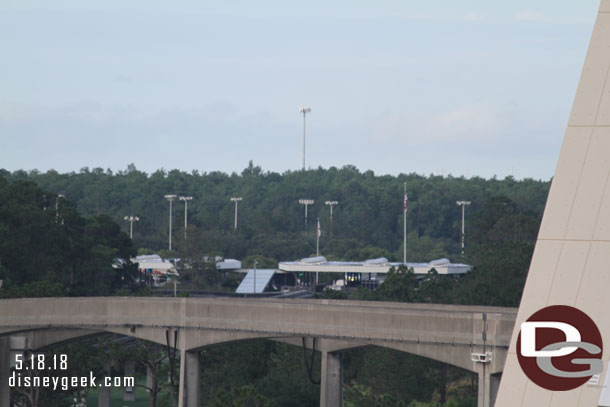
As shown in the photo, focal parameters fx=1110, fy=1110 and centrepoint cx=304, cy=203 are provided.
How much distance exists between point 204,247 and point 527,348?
6214 inches

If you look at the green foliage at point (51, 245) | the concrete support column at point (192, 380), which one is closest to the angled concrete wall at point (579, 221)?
the concrete support column at point (192, 380)

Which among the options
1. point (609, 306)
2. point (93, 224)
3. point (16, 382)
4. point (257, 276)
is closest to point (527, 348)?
point (609, 306)

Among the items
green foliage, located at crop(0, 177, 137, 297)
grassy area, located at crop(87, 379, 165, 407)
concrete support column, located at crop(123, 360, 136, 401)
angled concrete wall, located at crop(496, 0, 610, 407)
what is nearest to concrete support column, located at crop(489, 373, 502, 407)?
angled concrete wall, located at crop(496, 0, 610, 407)

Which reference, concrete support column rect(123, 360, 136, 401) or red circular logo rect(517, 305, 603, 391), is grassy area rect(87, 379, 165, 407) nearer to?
concrete support column rect(123, 360, 136, 401)

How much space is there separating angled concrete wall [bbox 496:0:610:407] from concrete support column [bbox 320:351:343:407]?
32.8 meters

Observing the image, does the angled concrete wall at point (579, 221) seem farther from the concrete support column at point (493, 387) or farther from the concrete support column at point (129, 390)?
the concrete support column at point (129, 390)

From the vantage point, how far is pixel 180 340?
48312mm

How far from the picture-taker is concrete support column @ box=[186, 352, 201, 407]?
159ft

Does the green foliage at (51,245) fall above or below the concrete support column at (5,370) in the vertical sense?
above

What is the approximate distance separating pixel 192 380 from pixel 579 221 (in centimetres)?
3445

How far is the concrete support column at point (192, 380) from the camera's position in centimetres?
4841

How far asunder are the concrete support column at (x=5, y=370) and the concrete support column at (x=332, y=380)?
→ 555 inches

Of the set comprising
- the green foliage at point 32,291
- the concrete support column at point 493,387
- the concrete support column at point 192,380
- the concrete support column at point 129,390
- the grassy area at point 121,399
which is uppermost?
the green foliage at point 32,291

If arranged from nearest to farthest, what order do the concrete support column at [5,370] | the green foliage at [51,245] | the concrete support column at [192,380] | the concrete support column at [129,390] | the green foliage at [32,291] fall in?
the concrete support column at [192,380] < the concrete support column at [5,370] < the green foliage at [32,291] < the concrete support column at [129,390] < the green foliage at [51,245]
